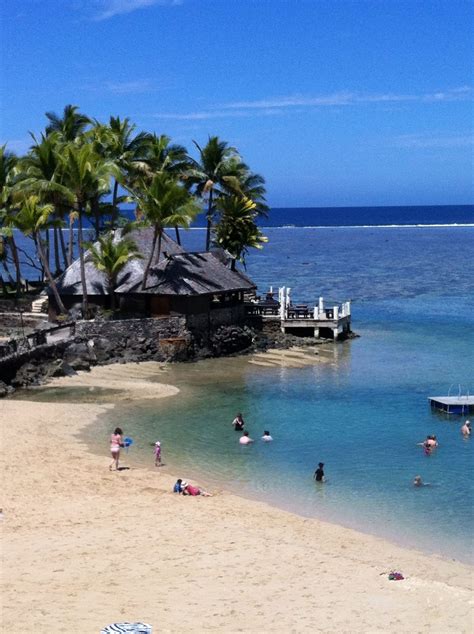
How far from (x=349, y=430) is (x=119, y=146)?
24482 mm

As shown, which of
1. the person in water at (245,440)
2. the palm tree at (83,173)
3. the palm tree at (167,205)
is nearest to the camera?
the person in water at (245,440)

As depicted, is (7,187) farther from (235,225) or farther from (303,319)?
(303,319)

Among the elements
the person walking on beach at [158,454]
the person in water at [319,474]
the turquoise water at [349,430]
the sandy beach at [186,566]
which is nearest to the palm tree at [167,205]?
the turquoise water at [349,430]

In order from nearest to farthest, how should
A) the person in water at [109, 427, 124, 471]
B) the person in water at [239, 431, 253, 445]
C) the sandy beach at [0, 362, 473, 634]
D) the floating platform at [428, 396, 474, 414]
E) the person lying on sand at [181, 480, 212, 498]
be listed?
the sandy beach at [0, 362, 473, 634]
the person lying on sand at [181, 480, 212, 498]
the person in water at [109, 427, 124, 471]
the person in water at [239, 431, 253, 445]
the floating platform at [428, 396, 474, 414]

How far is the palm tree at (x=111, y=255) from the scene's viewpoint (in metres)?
42.9

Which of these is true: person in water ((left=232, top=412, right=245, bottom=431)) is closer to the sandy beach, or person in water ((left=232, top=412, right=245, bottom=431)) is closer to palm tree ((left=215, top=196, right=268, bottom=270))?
the sandy beach

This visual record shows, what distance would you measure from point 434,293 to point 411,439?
4726 cm

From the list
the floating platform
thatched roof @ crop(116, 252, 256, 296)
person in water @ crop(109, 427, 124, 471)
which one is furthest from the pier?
person in water @ crop(109, 427, 124, 471)

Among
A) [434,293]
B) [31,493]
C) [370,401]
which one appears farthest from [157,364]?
[434,293]

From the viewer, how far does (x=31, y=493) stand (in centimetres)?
2233

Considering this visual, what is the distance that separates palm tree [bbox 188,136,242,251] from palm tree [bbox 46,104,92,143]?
714 cm

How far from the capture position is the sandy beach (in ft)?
49.4

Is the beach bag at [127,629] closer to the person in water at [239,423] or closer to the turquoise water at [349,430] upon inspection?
the turquoise water at [349,430]

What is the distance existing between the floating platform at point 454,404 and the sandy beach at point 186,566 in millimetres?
12211
